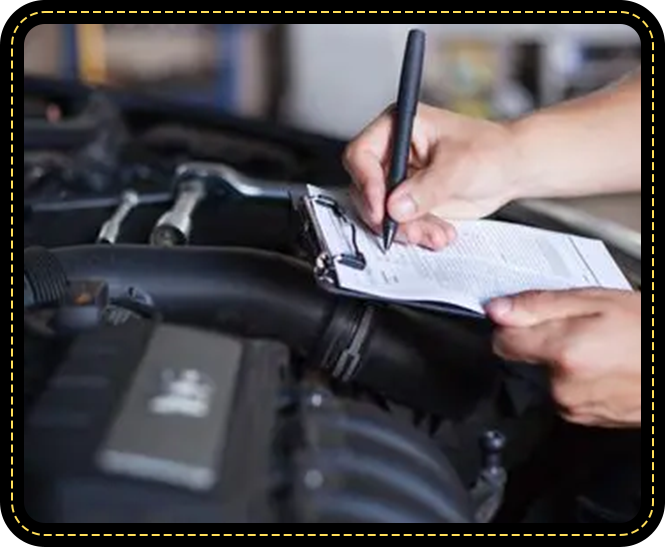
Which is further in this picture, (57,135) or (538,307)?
(57,135)

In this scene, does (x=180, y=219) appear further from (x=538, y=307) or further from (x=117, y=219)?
(x=538, y=307)

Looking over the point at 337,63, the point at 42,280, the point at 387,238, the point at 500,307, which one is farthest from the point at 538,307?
the point at 337,63

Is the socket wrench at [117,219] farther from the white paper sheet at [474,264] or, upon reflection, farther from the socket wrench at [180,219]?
the white paper sheet at [474,264]

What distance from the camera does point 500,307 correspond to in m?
0.67

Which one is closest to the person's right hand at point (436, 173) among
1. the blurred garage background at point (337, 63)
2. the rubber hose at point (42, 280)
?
the rubber hose at point (42, 280)

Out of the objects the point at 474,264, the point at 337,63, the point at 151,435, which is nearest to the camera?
the point at 151,435

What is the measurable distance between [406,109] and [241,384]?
31 centimetres

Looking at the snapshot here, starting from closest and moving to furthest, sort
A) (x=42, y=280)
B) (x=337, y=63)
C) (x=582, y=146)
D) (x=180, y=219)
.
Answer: (x=42, y=280)
(x=180, y=219)
(x=582, y=146)
(x=337, y=63)

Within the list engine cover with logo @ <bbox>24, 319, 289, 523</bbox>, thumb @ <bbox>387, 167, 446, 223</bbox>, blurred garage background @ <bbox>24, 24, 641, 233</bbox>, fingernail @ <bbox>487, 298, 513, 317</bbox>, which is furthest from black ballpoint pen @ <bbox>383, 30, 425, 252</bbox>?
blurred garage background @ <bbox>24, 24, 641, 233</bbox>

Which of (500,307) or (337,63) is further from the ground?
(500,307)

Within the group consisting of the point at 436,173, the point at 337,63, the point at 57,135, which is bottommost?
the point at 337,63

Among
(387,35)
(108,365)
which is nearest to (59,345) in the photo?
(108,365)
